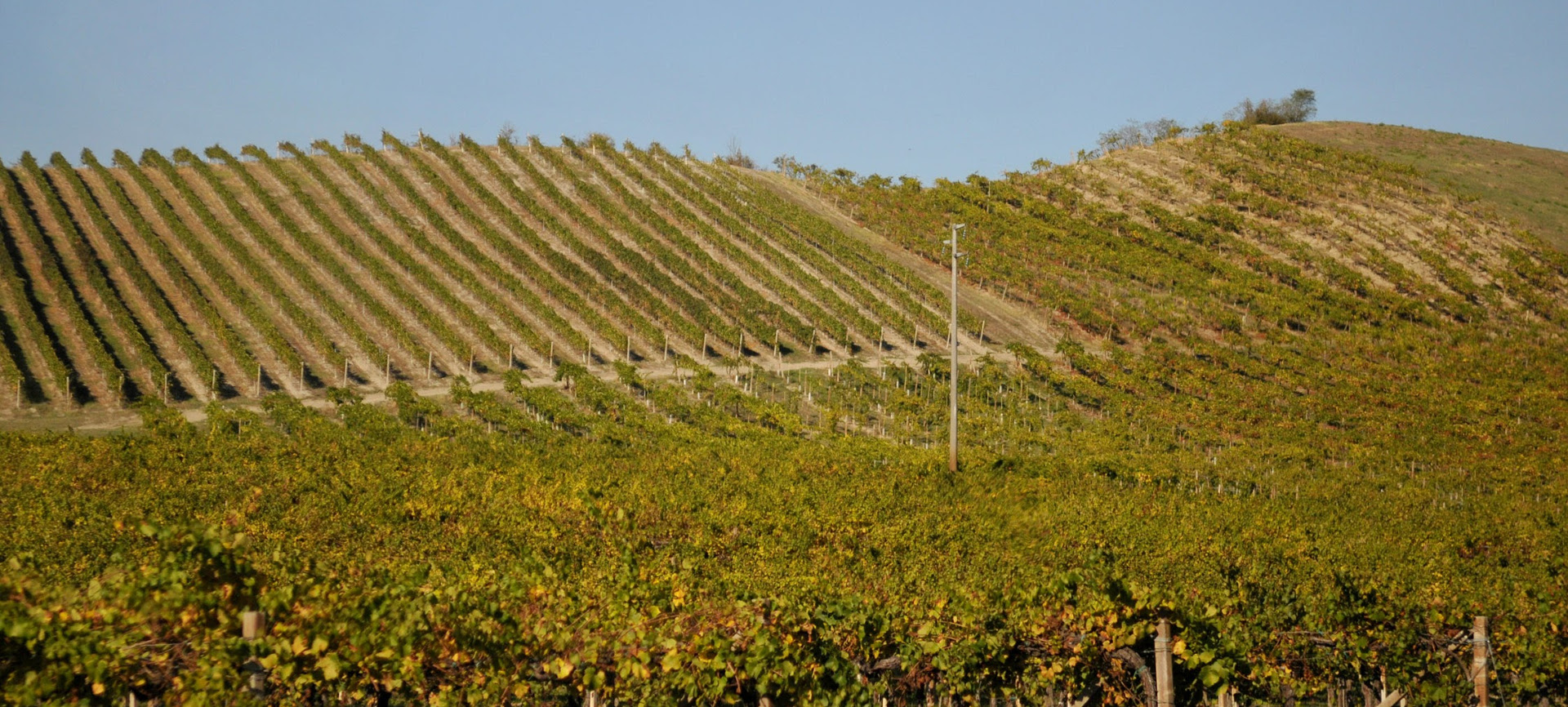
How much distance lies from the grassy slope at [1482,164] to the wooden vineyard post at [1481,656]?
7478cm

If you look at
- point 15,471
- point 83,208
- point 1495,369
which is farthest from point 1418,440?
point 83,208

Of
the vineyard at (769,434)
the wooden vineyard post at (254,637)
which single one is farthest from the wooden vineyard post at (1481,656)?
the wooden vineyard post at (254,637)

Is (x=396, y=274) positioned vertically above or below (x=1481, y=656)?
above

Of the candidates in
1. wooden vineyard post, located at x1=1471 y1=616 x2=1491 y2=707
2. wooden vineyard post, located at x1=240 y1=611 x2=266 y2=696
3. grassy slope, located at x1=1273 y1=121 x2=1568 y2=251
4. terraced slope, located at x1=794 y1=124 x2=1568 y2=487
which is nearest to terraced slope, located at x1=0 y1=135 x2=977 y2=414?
terraced slope, located at x1=794 y1=124 x2=1568 y2=487

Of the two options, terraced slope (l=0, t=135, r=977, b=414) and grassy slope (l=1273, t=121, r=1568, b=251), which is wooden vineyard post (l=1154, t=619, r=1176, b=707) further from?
grassy slope (l=1273, t=121, r=1568, b=251)

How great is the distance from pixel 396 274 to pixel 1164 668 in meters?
46.8

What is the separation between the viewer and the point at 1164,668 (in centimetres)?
984

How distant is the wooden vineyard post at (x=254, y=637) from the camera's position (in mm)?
7820

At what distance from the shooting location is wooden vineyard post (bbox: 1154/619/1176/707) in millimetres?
9742

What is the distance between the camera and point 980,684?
34.4 ft

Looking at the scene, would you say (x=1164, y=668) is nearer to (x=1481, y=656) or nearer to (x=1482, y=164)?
(x=1481, y=656)

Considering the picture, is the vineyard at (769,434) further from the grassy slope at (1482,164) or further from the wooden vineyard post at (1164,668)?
the grassy slope at (1482,164)

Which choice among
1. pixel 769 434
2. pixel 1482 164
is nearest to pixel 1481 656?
pixel 769 434

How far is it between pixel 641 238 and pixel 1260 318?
31734mm
